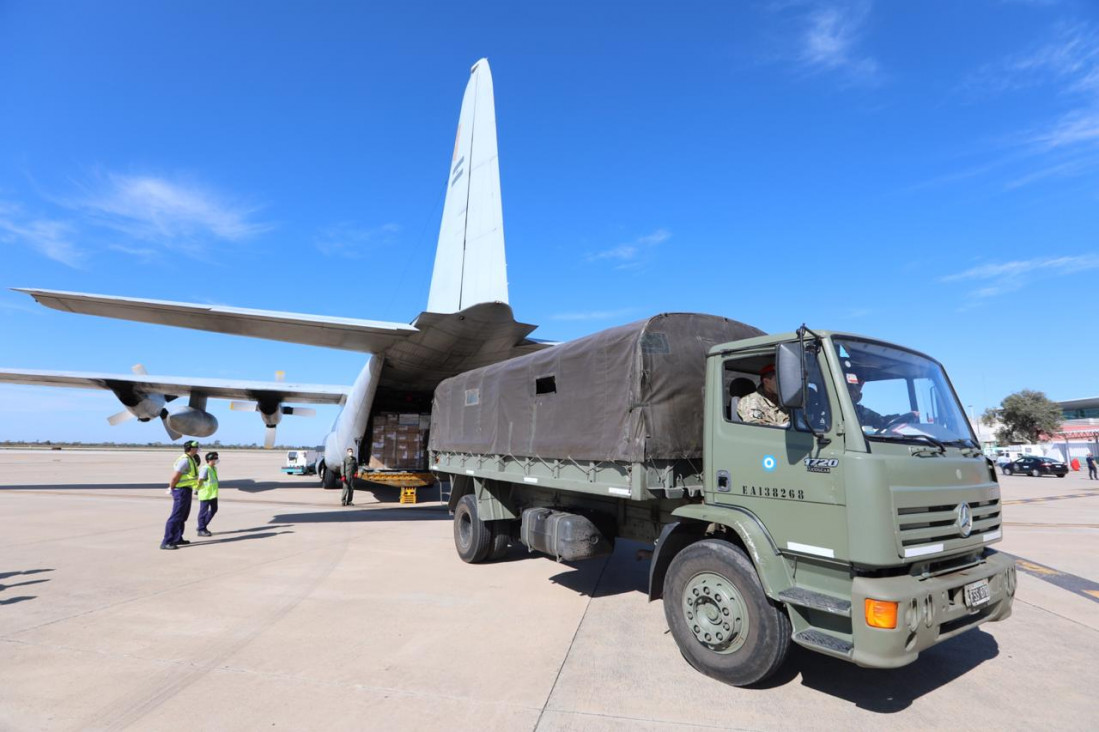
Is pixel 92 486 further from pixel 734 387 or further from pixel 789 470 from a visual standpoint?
pixel 789 470

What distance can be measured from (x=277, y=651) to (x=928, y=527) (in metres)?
5.29

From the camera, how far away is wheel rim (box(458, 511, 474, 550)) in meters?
8.24

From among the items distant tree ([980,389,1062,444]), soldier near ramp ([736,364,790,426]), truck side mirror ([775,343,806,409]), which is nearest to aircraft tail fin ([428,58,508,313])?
soldier near ramp ([736,364,790,426])

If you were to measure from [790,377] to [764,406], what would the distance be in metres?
0.80

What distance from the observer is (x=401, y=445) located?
55.1 feet

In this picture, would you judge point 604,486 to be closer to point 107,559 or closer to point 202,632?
point 202,632

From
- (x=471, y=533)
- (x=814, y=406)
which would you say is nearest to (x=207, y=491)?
(x=471, y=533)

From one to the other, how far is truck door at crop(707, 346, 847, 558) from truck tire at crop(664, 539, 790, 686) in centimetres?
39

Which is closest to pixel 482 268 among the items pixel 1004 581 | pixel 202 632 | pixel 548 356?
pixel 548 356

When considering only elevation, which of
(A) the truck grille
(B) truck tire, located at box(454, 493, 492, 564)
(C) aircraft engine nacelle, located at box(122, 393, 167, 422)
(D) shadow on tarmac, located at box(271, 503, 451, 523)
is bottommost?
(D) shadow on tarmac, located at box(271, 503, 451, 523)

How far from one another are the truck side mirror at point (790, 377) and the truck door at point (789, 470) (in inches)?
5.2

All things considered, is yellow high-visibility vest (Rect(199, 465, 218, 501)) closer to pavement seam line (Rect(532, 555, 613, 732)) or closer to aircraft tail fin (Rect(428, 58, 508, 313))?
aircraft tail fin (Rect(428, 58, 508, 313))

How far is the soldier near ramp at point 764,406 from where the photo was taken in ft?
14.4

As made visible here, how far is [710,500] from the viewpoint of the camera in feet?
15.0
